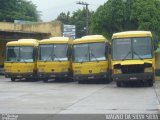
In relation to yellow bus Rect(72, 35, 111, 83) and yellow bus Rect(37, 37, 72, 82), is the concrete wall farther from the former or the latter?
yellow bus Rect(72, 35, 111, 83)

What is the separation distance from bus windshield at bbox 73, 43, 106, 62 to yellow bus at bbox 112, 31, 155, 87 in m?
2.97

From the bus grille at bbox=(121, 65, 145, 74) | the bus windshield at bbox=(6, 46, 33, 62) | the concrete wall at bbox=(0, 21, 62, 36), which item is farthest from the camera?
the concrete wall at bbox=(0, 21, 62, 36)

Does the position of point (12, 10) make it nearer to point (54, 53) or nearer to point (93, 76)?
point (54, 53)

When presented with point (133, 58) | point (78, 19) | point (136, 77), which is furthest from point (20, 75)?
point (78, 19)

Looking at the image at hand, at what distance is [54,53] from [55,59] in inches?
17.7

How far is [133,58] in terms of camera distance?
88.8ft

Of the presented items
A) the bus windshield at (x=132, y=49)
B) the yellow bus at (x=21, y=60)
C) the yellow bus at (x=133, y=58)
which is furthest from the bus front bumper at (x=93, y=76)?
the yellow bus at (x=21, y=60)

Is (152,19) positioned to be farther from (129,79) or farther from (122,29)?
(129,79)

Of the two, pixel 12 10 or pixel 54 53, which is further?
pixel 12 10

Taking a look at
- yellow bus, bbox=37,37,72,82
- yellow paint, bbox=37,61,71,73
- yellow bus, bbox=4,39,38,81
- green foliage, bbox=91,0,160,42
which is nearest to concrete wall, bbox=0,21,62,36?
green foliage, bbox=91,0,160,42

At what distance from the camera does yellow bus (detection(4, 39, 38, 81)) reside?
3441 centimetres

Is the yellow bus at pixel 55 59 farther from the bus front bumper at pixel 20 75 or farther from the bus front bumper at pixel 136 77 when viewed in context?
the bus front bumper at pixel 136 77

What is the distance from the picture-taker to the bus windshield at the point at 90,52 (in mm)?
30703

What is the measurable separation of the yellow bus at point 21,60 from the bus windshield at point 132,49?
8622mm
